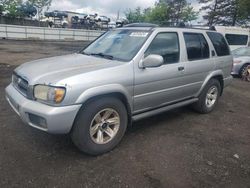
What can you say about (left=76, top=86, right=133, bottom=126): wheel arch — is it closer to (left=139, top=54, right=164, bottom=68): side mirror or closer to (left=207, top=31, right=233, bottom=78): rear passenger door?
(left=139, top=54, right=164, bottom=68): side mirror

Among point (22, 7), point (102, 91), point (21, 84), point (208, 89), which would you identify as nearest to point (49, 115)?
point (102, 91)

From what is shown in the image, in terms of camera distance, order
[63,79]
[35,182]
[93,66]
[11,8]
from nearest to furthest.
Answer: [35,182]
[63,79]
[93,66]
[11,8]

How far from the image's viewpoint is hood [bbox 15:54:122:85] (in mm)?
3322

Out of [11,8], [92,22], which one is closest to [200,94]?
[92,22]

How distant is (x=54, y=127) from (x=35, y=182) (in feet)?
2.12

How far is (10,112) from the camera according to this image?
199 inches

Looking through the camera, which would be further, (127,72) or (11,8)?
(11,8)

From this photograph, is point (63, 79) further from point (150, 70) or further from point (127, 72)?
point (150, 70)

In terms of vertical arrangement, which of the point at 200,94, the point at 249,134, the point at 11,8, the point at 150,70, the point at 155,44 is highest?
the point at 11,8

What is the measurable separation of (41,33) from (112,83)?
84.3 feet

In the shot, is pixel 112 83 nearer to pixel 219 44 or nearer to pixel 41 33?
pixel 219 44

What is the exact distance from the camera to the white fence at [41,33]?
25094mm

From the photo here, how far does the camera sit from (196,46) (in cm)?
511

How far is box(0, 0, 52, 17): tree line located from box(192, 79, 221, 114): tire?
37.4m
